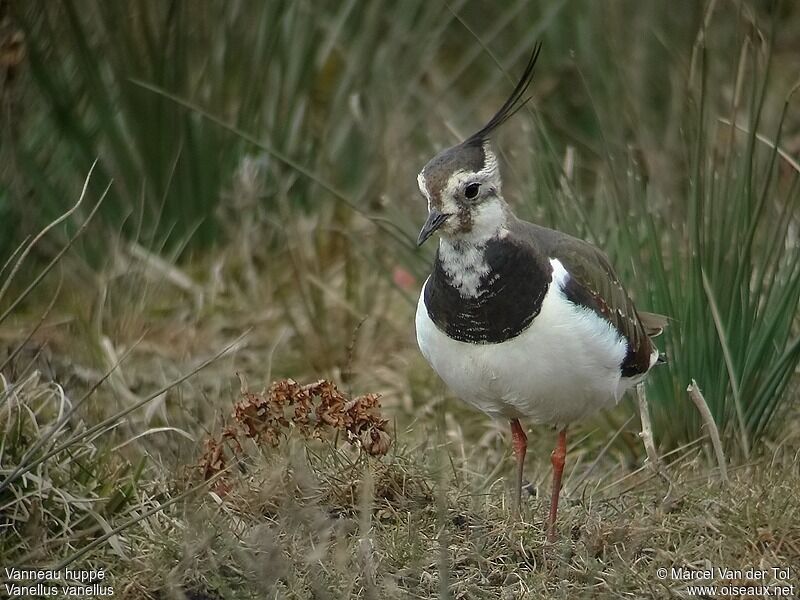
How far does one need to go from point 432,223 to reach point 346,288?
6.29 feet

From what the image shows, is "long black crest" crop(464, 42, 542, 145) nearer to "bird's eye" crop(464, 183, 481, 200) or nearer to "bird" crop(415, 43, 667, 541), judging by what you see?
"bird" crop(415, 43, 667, 541)

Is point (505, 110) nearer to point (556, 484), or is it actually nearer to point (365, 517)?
point (556, 484)

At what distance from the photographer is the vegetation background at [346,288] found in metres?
3.21

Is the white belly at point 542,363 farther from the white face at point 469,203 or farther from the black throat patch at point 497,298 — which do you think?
the white face at point 469,203

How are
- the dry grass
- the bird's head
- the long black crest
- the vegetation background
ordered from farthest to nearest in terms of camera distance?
the long black crest, the bird's head, the vegetation background, the dry grass

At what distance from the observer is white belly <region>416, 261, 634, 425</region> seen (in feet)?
11.1

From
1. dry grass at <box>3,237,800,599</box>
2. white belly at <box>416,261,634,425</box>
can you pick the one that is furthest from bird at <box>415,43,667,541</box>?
dry grass at <box>3,237,800,599</box>

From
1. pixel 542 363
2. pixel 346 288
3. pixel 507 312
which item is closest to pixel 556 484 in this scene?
pixel 542 363

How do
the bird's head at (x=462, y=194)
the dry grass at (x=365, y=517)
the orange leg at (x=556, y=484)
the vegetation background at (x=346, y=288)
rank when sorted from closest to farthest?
the dry grass at (x=365, y=517) < the vegetation background at (x=346, y=288) < the orange leg at (x=556, y=484) < the bird's head at (x=462, y=194)

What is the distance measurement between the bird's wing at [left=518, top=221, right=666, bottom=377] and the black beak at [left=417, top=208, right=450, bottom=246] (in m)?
0.28

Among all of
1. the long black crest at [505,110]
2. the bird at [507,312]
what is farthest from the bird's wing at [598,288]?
the long black crest at [505,110]

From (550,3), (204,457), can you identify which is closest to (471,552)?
(204,457)

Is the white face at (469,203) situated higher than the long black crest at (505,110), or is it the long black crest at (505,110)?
the long black crest at (505,110)

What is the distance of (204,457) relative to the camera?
3.53 meters
